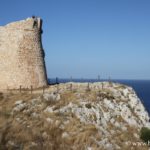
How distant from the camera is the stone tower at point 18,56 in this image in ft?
153

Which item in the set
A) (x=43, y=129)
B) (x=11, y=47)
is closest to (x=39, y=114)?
(x=43, y=129)

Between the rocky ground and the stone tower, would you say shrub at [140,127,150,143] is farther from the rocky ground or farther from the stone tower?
the stone tower

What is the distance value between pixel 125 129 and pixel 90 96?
21.9 ft

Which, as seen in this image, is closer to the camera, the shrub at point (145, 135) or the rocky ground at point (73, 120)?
the rocky ground at point (73, 120)

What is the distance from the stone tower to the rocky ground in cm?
383

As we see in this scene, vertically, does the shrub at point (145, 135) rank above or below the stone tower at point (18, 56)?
below

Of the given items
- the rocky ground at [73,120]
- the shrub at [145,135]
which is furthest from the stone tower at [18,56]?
the shrub at [145,135]

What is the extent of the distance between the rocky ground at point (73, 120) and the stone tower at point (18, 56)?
3.83 meters

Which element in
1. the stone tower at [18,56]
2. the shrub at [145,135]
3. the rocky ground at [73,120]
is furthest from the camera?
the stone tower at [18,56]

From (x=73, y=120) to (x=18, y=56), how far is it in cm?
1454

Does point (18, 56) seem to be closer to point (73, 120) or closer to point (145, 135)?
point (73, 120)

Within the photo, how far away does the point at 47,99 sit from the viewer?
133 feet

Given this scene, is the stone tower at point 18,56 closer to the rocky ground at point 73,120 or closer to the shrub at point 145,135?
the rocky ground at point 73,120

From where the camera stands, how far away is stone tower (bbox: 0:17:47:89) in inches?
1832
